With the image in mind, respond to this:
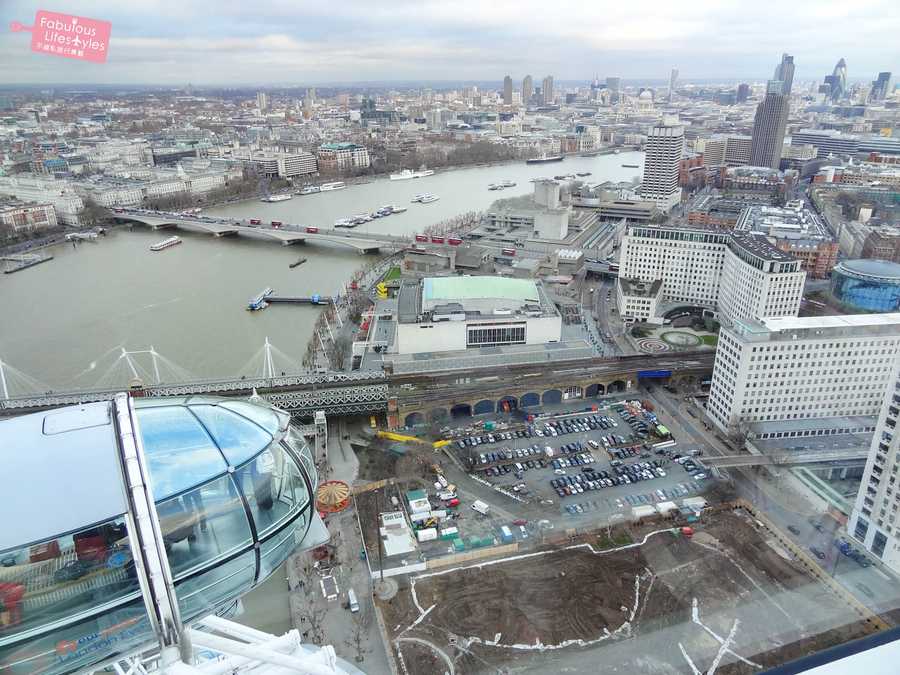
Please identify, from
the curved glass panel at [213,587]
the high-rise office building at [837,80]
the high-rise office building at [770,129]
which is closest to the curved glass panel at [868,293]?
the high-rise office building at [837,80]

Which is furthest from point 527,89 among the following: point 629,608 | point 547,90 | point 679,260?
point 629,608

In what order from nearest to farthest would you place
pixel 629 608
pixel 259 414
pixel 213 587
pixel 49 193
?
pixel 213 587 < pixel 259 414 < pixel 629 608 < pixel 49 193

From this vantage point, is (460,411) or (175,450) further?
(460,411)

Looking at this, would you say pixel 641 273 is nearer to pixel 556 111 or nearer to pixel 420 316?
pixel 420 316

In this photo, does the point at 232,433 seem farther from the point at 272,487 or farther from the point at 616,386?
the point at 616,386

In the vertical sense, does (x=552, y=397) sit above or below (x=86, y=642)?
below

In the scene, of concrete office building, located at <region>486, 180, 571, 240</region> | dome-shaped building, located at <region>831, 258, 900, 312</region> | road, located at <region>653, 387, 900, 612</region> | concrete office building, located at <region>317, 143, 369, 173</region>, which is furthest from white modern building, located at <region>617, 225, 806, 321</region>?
concrete office building, located at <region>317, 143, 369, 173</region>

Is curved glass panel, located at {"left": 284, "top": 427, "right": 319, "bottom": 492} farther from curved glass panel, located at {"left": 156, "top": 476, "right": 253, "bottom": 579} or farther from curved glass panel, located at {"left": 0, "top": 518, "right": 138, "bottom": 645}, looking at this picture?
curved glass panel, located at {"left": 0, "top": 518, "right": 138, "bottom": 645}

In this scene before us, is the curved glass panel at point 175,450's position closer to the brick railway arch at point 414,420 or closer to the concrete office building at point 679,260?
the brick railway arch at point 414,420
